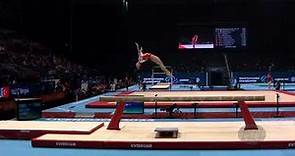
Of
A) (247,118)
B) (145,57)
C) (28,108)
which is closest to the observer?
(247,118)

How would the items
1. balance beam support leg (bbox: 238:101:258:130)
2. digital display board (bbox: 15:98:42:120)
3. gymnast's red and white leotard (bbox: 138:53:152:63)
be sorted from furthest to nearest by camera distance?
gymnast's red and white leotard (bbox: 138:53:152:63)
digital display board (bbox: 15:98:42:120)
balance beam support leg (bbox: 238:101:258:130)

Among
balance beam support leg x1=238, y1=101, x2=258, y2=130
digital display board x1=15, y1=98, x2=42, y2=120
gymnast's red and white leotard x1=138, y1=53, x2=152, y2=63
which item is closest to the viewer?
balance beam support leg x1=238, y1=101, x2=258, y2=130

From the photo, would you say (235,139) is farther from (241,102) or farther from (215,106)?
(215,106)

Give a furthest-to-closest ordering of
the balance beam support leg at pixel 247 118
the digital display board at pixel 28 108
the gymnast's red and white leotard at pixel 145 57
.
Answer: the gymnast's red and white leotard at pixel 145 57 < the digital display board at pixel 28 108 < the balance beam support leg at pixel 247 118

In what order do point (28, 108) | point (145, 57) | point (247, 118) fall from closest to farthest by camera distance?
point (247, 118), point (28, 108), point (145, 57)

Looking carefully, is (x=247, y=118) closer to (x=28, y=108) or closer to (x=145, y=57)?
(x=145, y=57)

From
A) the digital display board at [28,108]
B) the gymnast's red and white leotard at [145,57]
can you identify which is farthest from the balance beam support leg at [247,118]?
the digital display board at [28,108]

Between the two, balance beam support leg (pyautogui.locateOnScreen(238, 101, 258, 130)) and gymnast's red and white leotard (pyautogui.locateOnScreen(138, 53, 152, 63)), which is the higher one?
gymnast's red and white leotard (pyautogui.locateOnScreen(138, 53, 152, 63))

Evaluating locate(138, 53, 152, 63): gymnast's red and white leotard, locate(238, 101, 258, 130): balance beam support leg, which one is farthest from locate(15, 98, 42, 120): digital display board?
locate(238, 101, 258, 130): balance beam support leg

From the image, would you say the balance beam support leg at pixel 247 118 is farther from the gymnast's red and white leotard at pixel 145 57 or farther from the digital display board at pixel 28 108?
the digital display board at pixel 28 108

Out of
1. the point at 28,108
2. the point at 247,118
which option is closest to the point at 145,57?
the point at 28,108

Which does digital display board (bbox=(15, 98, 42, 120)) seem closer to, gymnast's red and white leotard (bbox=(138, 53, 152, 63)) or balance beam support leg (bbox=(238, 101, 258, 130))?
gymnast's red and white leotard (bbox=(138, 53, 152, 63))

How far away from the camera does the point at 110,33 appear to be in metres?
33.7

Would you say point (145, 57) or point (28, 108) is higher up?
point (145, 57)
